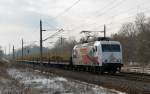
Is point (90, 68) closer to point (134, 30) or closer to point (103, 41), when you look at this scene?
point (103, 41)

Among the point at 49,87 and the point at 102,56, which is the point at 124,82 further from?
the point at 102,56

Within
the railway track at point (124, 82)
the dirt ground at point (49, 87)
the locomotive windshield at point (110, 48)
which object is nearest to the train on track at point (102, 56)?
the locomotive windshield at point (110, 48)

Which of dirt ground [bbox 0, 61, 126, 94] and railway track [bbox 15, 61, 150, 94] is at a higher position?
railway track [bbox 15, 61, 150, 94]

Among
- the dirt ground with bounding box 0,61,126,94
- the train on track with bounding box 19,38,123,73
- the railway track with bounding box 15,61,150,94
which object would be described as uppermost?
the train on track with bounding box 19,38,123,73

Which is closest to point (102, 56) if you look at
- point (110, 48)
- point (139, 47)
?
point (110, 48)

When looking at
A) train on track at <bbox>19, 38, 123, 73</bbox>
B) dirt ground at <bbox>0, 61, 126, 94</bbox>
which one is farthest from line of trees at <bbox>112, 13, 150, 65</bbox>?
dirt ground at <bbox>0, 61, 126, 94</bbox>

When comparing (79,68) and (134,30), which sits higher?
(134,30)

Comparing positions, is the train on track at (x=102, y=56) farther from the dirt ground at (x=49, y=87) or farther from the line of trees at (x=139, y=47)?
the line of trees at (x=139, y=47)

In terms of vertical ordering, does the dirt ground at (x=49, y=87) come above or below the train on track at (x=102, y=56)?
below

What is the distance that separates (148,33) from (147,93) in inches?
2247

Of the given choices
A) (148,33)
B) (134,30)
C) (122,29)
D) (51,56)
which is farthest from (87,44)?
(122,29)

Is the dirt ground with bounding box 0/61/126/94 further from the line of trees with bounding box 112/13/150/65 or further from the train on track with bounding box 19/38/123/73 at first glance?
the line of trees with bounding box 112/13/150/65

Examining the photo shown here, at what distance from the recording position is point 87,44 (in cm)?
4097

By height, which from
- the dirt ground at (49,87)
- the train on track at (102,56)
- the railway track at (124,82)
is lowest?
the dirt ground at (49,87)
